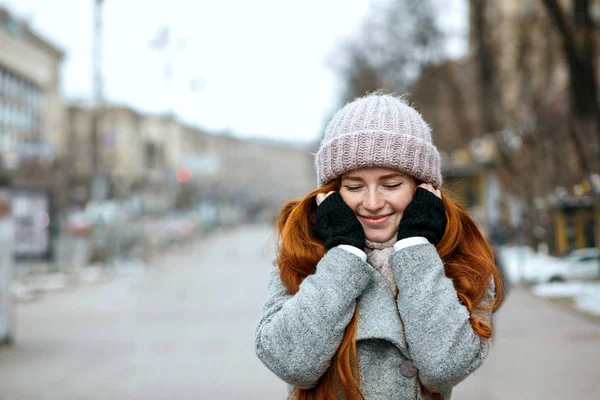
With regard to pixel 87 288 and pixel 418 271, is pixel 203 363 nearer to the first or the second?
pixel 418 271

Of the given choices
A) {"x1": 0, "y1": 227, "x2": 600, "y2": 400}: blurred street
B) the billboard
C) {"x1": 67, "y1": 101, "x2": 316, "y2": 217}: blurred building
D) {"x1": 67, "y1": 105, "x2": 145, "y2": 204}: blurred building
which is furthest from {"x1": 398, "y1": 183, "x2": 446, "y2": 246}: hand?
{"x1": 67, "y1": 105, "x2": 145, "y2": 204}: blurred building

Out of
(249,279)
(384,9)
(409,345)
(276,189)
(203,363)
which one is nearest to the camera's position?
(409,345)

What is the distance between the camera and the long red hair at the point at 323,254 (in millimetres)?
2221

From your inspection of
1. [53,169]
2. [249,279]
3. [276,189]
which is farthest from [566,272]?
[276,189]

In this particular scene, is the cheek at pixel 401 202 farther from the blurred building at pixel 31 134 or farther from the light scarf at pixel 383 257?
the blurred building at pixel 31 134

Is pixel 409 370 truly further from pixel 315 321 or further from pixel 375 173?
pixel 375 173

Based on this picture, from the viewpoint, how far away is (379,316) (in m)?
2.24

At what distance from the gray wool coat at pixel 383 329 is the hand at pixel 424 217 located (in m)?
0.05

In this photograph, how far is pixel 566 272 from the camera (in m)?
18.9

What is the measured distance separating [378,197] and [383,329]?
375mm

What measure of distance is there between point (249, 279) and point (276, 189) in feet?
379

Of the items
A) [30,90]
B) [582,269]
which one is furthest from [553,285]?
[30,90]

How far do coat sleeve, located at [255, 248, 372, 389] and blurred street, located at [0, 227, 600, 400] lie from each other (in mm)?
558

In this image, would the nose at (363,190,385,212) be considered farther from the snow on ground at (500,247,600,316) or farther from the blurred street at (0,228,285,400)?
the snow on ground at (500,247,600,316)
